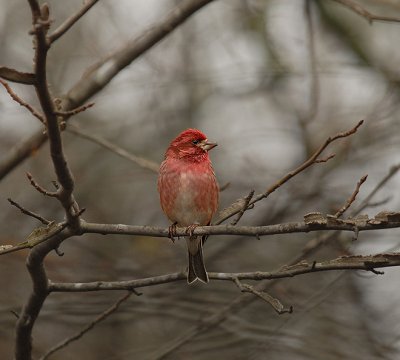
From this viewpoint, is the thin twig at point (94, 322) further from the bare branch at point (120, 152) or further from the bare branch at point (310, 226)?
the bare branch at point (120, 152)

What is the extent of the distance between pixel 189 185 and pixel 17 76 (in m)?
3.50

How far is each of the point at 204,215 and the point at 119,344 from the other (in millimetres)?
2946

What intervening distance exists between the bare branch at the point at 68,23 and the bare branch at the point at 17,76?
211mm

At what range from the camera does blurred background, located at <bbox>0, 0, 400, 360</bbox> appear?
773cm

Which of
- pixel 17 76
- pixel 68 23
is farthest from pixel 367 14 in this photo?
pixel 17 76

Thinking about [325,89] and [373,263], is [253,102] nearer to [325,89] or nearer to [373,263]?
[325,89]

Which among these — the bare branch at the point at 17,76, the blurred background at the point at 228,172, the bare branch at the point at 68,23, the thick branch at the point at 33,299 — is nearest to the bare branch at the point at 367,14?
the blurred background at the point at 228,172

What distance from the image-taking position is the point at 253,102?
42.9 ft

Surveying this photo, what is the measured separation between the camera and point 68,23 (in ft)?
13.2

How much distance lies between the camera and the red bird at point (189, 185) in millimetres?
7020

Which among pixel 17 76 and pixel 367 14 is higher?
pixel 367 14

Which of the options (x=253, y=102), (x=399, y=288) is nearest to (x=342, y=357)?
(x=399, y=288)

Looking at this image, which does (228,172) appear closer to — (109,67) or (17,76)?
(109,67)

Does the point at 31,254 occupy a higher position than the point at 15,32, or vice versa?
the point at 15,32
